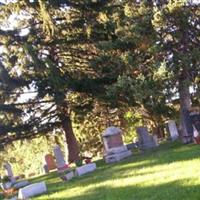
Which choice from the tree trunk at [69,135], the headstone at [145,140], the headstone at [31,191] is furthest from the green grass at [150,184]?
the tree trunk at [69,135]

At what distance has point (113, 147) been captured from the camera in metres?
20.8

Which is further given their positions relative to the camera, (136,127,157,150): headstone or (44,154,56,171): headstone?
(44,154,56,171): headstone

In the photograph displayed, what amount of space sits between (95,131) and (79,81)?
14679 millimetres

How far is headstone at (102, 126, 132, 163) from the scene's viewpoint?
20.4 metres

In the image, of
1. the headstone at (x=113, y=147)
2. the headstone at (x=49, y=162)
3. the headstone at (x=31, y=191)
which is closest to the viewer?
the headstone at (x=31, y=191)

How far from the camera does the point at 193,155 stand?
1387 cm

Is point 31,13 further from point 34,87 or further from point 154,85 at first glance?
point 154,85

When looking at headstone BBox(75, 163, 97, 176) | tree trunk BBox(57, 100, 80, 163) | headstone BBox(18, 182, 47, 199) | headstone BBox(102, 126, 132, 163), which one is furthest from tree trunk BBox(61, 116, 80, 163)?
headstone BBox(18, 182, 47, 199)

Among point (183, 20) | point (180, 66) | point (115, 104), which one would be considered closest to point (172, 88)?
point (180, 66)

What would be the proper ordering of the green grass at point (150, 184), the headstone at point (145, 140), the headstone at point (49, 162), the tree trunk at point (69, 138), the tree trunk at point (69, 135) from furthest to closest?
the headstone at point (49, 162)
the tree trunk at point (69, 138)
the tree trunk at point (69, 135)
the headstone at point (145, 140)
the green grass at point (150, 184)

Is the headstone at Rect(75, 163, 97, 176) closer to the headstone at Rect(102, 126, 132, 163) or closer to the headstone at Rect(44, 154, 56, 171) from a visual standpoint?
the headstone at Rect(102, 126, 132, 163)

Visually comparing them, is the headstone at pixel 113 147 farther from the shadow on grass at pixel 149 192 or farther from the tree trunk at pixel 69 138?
the shadow on grass at pixel 149 192

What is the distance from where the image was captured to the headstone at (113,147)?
803 inches

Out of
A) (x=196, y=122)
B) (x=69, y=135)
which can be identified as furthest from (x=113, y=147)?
(x=69, y=135)
